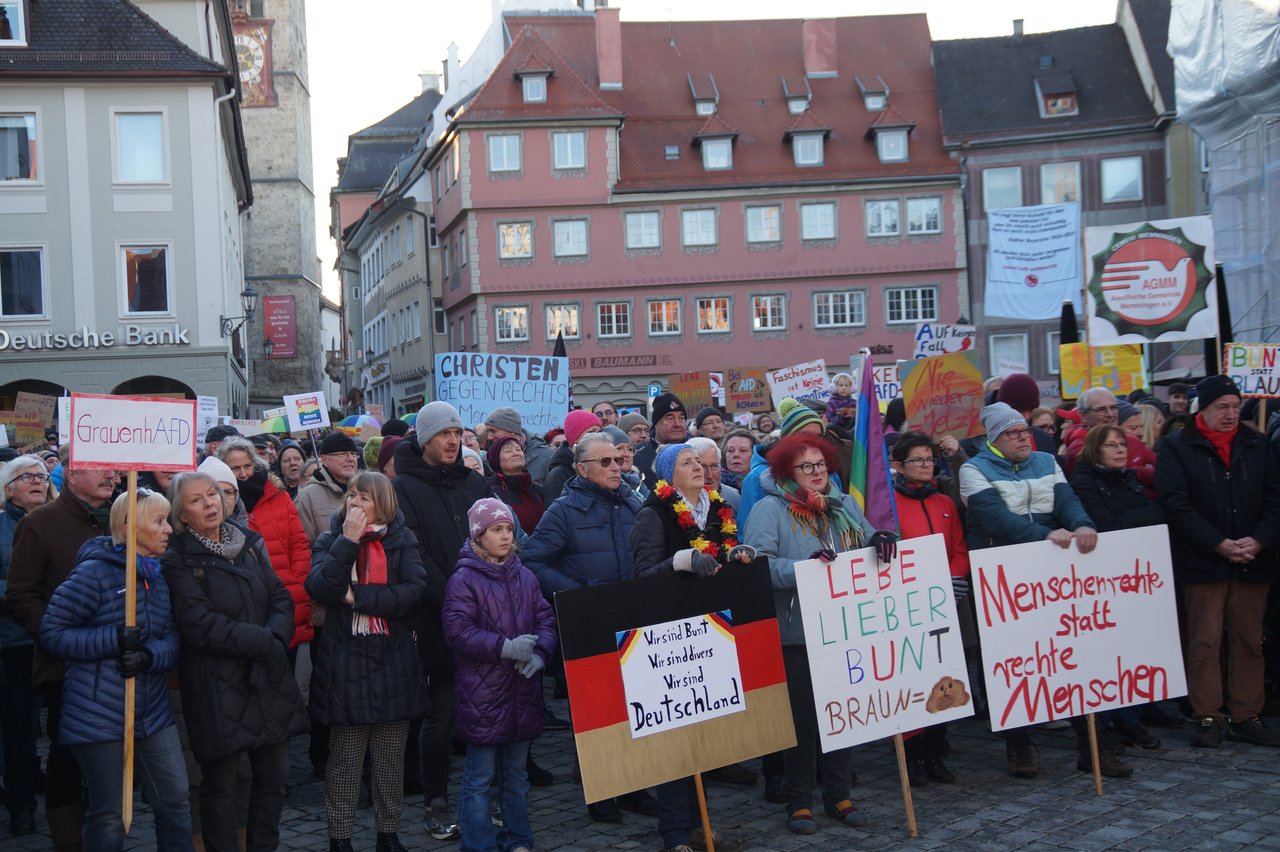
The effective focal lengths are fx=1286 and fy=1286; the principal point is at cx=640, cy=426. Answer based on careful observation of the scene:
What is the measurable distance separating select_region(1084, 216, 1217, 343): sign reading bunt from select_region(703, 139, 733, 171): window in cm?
3392

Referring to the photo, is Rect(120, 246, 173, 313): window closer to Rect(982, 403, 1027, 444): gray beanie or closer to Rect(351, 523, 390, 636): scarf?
Rect(351, 523, 390, 636): scarf

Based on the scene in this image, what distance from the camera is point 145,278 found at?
3027 cm

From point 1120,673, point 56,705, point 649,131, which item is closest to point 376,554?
point 56,705

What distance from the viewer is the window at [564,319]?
4388 cm

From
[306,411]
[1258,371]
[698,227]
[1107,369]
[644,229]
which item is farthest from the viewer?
[698,227]

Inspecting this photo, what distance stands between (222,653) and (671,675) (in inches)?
82.1

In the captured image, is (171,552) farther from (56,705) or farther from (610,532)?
(610,532)

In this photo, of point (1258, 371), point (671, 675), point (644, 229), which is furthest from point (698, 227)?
point (671, 675)

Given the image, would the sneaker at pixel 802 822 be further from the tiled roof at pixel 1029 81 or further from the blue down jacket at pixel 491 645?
the tiled roof at pixel 1029 81

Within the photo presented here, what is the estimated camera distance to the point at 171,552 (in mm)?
5820

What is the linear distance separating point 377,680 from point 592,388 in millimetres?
38016

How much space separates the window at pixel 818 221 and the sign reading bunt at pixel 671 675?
39.1 meters

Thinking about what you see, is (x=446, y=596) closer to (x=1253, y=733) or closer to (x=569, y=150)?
(x=1253, y=733)

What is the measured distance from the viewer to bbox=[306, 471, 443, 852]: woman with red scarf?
20.4ft
